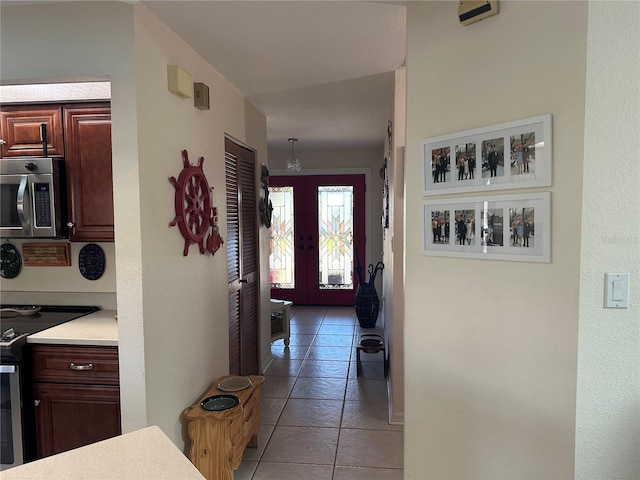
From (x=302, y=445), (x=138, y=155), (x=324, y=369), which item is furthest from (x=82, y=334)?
(x=324, y=369)

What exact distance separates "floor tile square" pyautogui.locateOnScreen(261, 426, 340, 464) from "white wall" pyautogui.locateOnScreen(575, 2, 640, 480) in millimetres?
1555

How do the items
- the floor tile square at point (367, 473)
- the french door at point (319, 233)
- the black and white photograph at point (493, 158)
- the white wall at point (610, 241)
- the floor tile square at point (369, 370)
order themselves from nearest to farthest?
the white wall at point (610, 241) < the black and white photograph at point (493, 158) < the floor tile square at point (367, 473) < the floor tile square at point (369, 370) < the french door at point (319, 233)

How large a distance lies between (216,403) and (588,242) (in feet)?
6.30

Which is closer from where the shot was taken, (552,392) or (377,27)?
(552,392)

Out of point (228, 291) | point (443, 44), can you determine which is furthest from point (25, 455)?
point (443, 44)

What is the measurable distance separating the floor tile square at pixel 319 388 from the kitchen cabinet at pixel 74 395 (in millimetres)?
1726

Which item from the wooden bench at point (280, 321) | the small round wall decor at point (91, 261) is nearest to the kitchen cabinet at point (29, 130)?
the small round wall decor at point (91, 261)

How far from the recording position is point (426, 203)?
1.95 meters

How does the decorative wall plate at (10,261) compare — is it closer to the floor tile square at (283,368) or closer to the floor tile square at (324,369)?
the floor tile square at (283,368)

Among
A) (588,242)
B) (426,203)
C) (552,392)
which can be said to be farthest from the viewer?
(426,203)

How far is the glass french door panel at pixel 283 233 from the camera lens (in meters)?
6.73

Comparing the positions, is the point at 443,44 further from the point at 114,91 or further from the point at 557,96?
the point at 114,91

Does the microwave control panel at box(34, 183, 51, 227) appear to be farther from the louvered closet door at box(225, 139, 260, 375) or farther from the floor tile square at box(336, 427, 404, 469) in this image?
the floor tile square at box(336, 427, 404, 469)

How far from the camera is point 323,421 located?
3.13 meters
